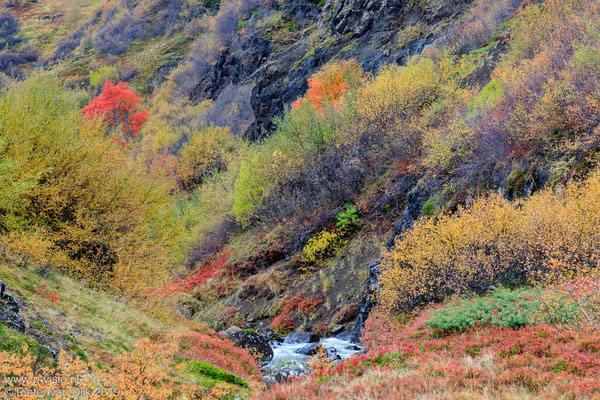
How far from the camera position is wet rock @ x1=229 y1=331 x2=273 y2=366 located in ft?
48.4

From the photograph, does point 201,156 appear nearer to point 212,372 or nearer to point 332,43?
point 332,43

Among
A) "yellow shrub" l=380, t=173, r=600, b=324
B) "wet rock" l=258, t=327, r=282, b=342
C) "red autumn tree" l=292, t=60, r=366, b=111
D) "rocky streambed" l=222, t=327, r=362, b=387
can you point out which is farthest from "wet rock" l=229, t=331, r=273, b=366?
"red autumn tree" l=292, t=60, r=366, b=111

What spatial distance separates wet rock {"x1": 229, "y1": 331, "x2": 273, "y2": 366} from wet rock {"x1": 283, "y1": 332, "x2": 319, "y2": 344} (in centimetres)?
223

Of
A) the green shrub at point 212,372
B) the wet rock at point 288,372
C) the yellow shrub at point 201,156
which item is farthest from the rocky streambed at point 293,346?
the yellow shrub at point 201,156

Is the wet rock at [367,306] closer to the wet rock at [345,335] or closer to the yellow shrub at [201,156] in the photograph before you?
the wet rock at [345,335]

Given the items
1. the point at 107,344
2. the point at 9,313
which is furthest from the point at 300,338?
the point at 9,313

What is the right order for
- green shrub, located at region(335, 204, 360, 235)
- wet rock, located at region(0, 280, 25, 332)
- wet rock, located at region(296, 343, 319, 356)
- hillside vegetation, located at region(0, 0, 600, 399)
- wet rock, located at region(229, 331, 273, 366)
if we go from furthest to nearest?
green shrub, located at region(335, 204, 360, 235), wet rock, located at region(296, 343, 319, 356), wet rock, located at region(229, 331, 273, 366), hillside vegetation, located at region(0, 0, 600, 399), wet rock, located at region(0, 280, 25, 332)

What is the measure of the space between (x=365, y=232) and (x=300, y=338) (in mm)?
7816

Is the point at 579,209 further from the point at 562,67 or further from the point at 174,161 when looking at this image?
the point at 174,161

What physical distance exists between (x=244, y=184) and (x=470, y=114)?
61.4 ft

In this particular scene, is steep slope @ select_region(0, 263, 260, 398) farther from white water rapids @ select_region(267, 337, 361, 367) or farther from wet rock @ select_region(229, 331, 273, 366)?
Answer: white water rapids @ select_region(267, 337, 361, 367)

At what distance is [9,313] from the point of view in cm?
691

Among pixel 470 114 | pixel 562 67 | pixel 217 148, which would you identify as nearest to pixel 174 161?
pixel 217 148

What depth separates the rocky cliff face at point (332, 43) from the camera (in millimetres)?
37312
